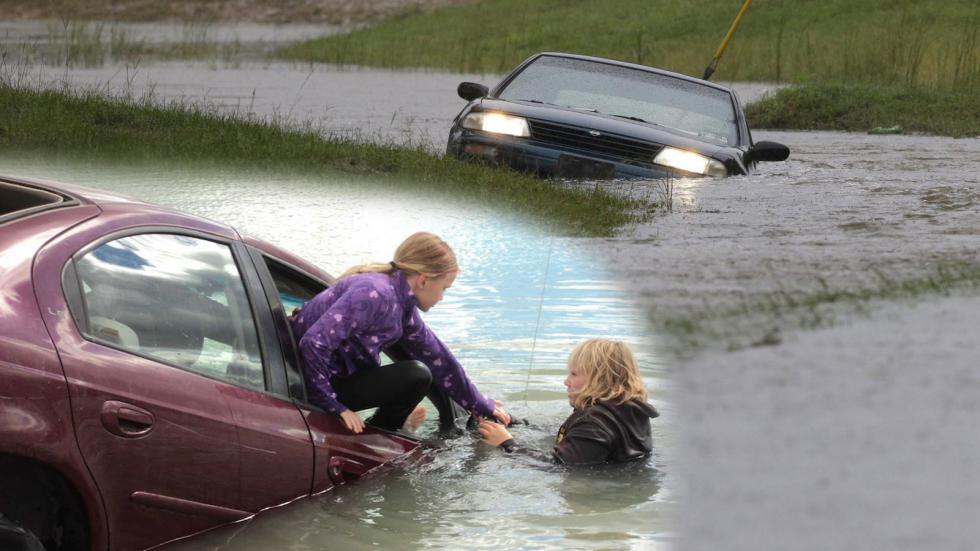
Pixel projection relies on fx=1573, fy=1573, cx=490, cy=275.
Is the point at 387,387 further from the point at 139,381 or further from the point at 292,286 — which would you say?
the point at 139,381

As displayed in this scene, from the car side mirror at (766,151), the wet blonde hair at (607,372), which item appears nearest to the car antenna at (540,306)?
the wet blonde hair at (607,372)

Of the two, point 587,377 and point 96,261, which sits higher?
point 96,261

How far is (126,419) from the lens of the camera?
14.0ft

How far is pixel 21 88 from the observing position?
48.5ft

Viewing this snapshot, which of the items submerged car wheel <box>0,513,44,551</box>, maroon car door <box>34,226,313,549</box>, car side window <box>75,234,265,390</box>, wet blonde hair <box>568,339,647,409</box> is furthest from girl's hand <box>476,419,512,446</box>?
submerged car wheel <box>0,513,44,551</box>

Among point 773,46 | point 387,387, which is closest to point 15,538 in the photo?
point 387,387

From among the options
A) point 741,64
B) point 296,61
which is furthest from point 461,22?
point 741,64

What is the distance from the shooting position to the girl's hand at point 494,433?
6.50 m

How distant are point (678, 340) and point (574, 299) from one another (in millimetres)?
1644

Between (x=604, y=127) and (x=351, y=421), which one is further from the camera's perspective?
(x=604, y=127)

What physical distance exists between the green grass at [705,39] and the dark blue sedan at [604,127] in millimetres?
15488

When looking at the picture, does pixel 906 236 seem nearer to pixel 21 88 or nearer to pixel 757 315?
pixel 757 315

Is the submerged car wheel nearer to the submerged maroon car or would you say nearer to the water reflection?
the submerged maroon car

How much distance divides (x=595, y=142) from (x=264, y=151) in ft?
8.54
